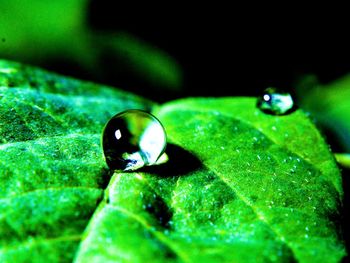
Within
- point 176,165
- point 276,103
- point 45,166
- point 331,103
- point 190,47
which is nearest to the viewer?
point 45,166


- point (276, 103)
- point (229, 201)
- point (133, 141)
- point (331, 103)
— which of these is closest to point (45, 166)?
point (133, 141)

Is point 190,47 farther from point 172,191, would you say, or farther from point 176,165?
point 172,191

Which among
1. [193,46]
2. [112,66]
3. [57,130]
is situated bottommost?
[112,66]

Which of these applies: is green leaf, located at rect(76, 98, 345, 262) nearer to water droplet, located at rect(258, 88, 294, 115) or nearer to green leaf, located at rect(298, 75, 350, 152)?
water droplet, located at rect(258, 88, 294, 115)

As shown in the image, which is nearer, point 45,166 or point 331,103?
point 45,166

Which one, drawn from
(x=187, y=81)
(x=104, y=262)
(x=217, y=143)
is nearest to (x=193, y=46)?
(x=187, y=81)

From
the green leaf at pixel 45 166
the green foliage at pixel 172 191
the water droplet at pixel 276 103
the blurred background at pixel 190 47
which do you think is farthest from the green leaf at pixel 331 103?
the green leaf at pixel 45 166

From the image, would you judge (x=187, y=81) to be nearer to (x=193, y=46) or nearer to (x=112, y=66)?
(x=193, y=46)
